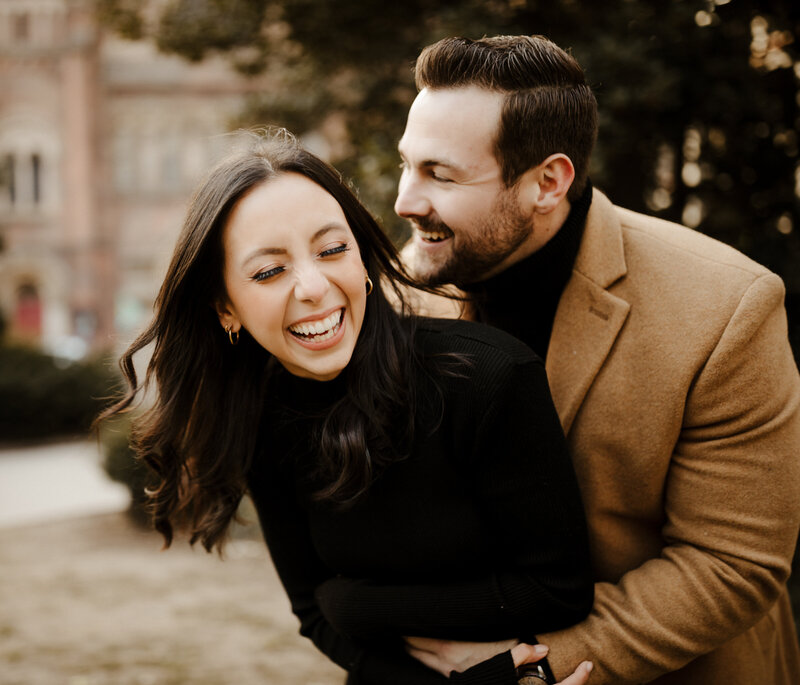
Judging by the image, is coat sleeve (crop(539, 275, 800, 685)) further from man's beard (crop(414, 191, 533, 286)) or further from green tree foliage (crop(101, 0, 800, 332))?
green tree foliage (crop(101, 0, 800, 332))

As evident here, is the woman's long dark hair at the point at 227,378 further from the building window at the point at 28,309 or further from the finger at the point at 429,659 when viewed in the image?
the building window at the point at 28,309

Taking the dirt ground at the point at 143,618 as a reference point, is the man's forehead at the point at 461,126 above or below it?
above

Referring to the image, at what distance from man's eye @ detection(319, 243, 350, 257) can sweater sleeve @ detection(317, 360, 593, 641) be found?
47 cm

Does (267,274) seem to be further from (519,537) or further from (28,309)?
(28,309)

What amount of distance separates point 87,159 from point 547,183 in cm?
2670

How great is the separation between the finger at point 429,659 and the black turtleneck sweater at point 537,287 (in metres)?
0.82

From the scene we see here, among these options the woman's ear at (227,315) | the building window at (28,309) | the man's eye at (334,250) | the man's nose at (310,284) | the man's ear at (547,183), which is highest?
the man's ear at (547,183)

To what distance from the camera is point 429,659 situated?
2.01 metres

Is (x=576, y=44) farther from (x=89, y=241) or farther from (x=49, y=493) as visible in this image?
(x=89, y=241)

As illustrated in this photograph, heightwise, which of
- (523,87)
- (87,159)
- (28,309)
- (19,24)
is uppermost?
(523,87)

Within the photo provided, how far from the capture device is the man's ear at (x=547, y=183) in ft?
7.32

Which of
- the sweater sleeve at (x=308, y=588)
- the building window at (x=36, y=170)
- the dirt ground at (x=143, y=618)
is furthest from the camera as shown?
the building window at (x=36, y=170)

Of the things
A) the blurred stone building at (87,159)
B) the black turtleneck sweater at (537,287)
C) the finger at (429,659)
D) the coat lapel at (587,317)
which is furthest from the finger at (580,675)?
the blurred stone building at (87,159)

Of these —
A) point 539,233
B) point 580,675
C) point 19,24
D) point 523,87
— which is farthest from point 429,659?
point 19,24
